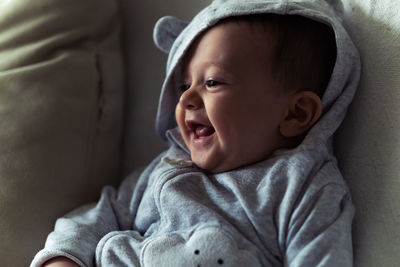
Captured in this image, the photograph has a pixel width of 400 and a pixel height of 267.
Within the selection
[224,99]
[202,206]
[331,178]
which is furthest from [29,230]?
[331,178]

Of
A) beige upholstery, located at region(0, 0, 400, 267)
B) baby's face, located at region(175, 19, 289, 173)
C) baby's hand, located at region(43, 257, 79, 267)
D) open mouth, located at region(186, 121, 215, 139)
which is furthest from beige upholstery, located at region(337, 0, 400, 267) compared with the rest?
baby's hand, located at region(43, 257, 79, 267)

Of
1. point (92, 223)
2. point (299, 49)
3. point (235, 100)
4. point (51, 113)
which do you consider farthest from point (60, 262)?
point (299, 49)

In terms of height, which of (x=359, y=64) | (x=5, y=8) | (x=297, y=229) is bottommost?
(x=297, y=229)

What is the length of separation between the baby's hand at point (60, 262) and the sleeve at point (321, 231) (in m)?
0.36

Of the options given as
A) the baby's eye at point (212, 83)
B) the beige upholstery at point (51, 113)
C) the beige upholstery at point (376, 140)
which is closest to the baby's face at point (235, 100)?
the baby's eye at point (212, 83)

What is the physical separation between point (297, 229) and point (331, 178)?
11cm

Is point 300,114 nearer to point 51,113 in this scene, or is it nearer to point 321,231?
point 321,231

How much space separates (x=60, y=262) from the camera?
A: 0.83m

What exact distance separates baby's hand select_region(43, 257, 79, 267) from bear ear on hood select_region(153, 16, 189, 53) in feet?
1.53

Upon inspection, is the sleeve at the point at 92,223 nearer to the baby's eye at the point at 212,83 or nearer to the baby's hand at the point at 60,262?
the baby's hand at the point at 60,262

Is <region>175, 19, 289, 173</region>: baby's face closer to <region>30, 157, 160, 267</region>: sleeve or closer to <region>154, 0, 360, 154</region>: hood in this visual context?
<region>154, 0, 360, 154</region>: hood

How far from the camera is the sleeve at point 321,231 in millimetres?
710

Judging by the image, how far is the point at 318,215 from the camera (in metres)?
0.74

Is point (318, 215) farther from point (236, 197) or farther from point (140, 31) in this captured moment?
point (140, 31)
